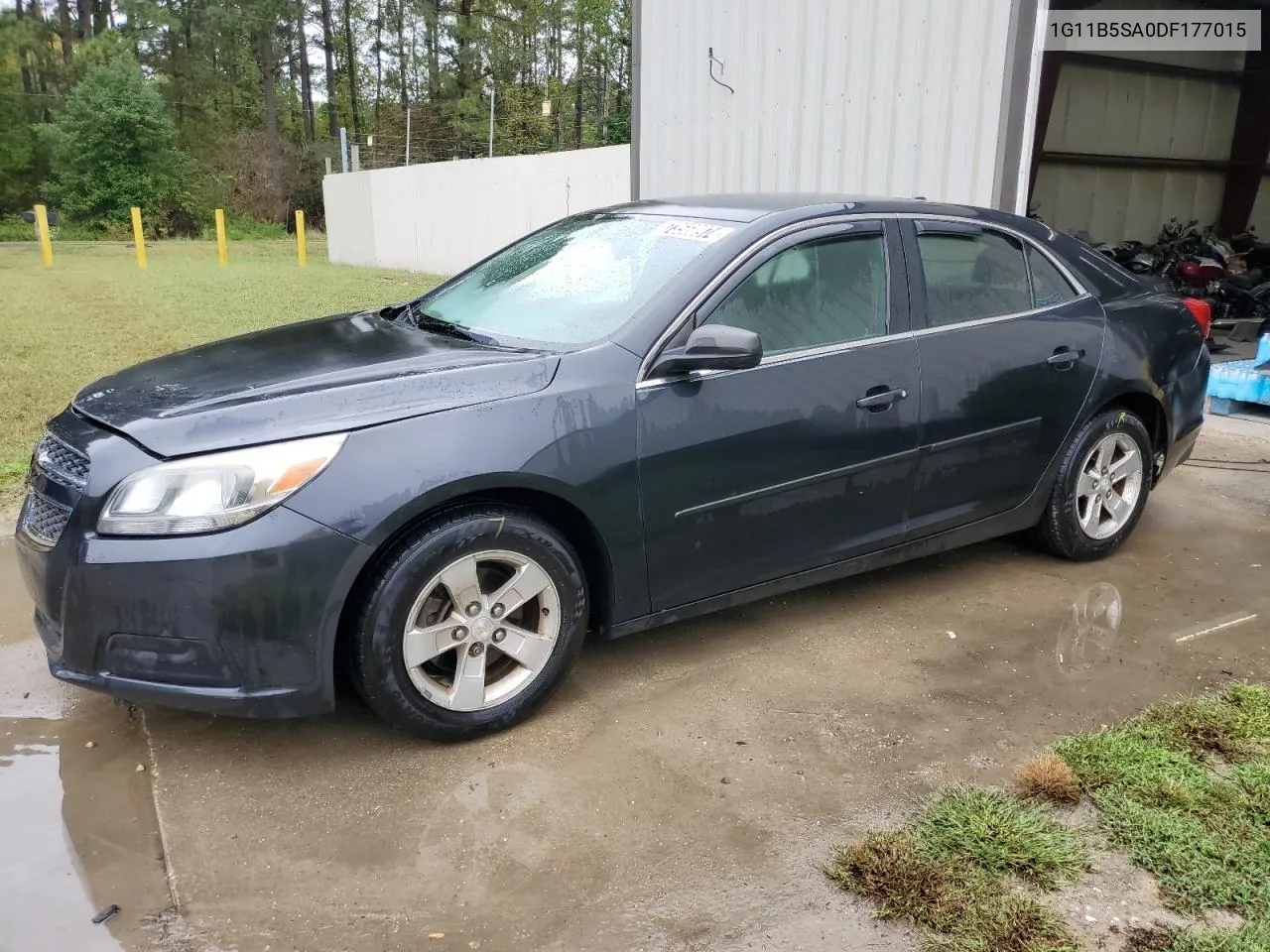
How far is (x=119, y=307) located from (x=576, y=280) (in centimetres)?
1207

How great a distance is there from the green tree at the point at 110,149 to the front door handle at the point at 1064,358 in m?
43.7

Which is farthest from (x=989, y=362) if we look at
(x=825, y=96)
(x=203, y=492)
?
(x=825, y=96)

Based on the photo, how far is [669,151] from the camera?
9.52m

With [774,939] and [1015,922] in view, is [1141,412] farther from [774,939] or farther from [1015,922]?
[774,939]

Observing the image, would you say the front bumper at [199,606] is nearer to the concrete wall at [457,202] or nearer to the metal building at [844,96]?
the metal building at [844,96]

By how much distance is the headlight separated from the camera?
8.66 ft

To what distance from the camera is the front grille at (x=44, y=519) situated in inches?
109

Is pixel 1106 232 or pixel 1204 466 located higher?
pixel 1106 232

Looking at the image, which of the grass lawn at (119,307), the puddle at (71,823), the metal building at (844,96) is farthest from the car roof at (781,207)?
the grass lawn at (119,307)

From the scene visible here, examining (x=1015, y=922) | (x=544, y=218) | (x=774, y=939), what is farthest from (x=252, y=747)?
(x=544, y=218)

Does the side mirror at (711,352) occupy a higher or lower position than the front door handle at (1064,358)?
higher

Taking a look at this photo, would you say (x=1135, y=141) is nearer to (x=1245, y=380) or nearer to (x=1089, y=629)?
(x=1245, y=380)

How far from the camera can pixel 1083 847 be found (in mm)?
2590

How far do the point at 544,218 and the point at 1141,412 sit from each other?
1503 centimetres
